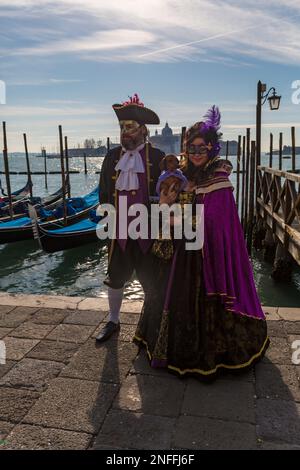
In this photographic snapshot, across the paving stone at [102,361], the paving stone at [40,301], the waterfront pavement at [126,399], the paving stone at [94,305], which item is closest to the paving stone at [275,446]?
the waterfront pavement at [126,399]

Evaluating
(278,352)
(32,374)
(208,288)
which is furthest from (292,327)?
(32,374)

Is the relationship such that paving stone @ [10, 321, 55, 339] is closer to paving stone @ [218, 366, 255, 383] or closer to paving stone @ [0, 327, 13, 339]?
paving stone @ [0, 327, 13, 339]

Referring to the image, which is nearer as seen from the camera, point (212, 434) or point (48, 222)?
point (212, 434)

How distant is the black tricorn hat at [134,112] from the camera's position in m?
3.01

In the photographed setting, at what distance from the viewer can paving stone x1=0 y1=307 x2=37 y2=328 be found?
3533 millimetres

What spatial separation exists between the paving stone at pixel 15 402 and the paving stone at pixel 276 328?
186 cm

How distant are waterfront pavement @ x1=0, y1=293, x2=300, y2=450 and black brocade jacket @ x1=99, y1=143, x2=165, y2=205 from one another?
1124mm

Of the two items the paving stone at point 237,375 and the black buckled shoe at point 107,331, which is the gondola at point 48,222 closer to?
the black buckled shoe at point 107,331

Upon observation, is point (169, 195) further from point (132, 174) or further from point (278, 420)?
point (278, 420)

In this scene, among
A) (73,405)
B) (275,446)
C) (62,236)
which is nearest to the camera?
(275,446)

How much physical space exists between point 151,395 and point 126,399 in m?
0.15

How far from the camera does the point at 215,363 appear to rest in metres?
2.59

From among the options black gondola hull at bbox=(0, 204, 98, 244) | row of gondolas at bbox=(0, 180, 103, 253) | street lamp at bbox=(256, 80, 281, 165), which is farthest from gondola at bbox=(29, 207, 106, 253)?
street lamp at bbox=(256, 80, 281, 165)

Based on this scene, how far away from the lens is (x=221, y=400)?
7.81ft
